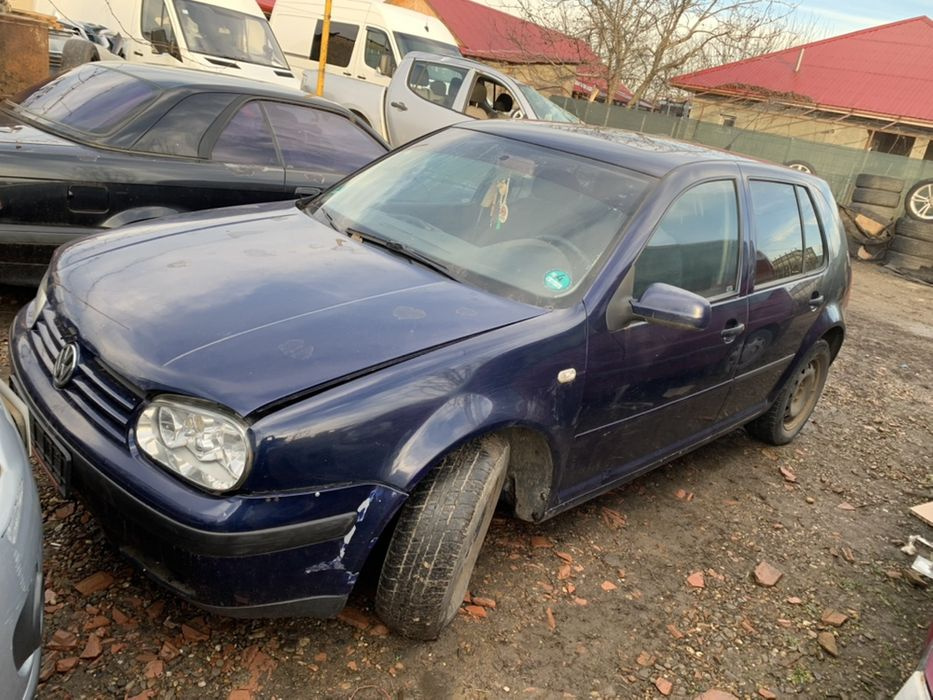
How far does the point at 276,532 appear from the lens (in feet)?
6.43

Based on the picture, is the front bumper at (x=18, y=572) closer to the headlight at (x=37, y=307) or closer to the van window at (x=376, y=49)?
the headlight at (x=37, y=307)

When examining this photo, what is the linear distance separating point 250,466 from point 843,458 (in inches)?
163

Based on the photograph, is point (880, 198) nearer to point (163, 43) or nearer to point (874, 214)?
point (874, 214)

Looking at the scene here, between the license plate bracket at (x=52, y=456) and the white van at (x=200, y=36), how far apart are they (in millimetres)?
8025

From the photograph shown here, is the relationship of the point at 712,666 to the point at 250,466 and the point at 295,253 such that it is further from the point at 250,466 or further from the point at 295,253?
the point at 295,253

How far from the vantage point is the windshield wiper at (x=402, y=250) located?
2.75 m

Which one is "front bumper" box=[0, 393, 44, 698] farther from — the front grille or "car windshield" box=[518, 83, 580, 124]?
"car windshield" box=[518, 83, 580, 124]

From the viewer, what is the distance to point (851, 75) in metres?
23.7

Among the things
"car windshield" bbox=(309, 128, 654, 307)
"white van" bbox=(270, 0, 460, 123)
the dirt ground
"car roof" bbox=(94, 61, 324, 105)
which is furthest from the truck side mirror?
"car windshield" bbox=(309, 128, 654, 307)

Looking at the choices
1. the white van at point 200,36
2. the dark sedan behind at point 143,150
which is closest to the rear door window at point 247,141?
the dark sedan behind at point 143,150

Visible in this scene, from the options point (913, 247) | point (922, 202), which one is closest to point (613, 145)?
point (913, 247)

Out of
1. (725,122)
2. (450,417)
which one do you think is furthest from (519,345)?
(725,122)

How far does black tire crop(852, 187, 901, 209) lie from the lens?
46.7 feet

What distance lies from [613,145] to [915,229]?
1255cm
